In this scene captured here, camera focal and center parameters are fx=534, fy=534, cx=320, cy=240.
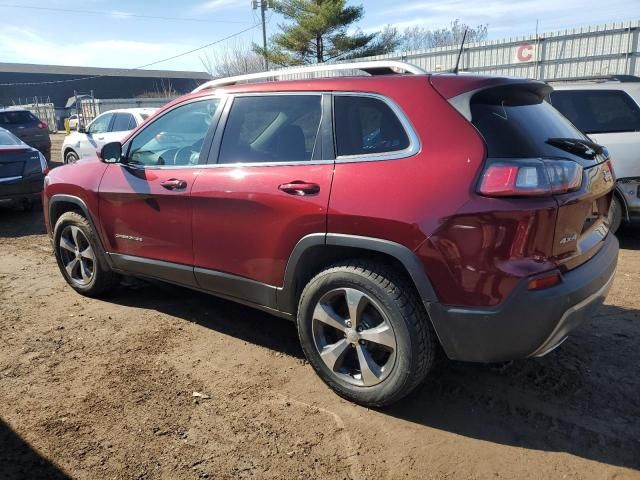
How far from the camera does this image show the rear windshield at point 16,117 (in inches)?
575

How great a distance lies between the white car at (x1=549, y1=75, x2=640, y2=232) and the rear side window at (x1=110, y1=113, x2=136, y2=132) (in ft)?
28.2

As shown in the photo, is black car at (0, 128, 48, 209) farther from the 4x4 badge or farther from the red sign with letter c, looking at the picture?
the red sign with letter c

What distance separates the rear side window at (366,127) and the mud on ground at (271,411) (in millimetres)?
1453

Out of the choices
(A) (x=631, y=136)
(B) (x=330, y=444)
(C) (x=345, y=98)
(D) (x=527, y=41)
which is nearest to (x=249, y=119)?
(C) (x=345, y=98)

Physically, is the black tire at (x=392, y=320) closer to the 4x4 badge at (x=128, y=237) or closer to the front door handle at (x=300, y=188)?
the front door handle at (x=300, y=188)

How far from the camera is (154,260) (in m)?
4.04

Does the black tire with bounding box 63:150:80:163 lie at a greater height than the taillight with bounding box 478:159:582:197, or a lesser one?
lesser

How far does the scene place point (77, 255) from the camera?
4.77 m

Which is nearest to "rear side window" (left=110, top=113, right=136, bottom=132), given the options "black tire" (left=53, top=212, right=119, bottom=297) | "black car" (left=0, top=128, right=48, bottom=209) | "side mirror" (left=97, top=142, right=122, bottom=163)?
"black car" (left=0, top=128, right=48, bottom=209)

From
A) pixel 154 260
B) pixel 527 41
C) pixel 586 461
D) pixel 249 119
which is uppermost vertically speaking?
pixel 527 41

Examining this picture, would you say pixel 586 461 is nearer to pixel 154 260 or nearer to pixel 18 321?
pixel 154 260

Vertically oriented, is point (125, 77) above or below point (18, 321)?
above

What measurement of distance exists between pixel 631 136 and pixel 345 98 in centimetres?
444

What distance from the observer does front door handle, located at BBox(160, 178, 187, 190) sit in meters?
3.69
